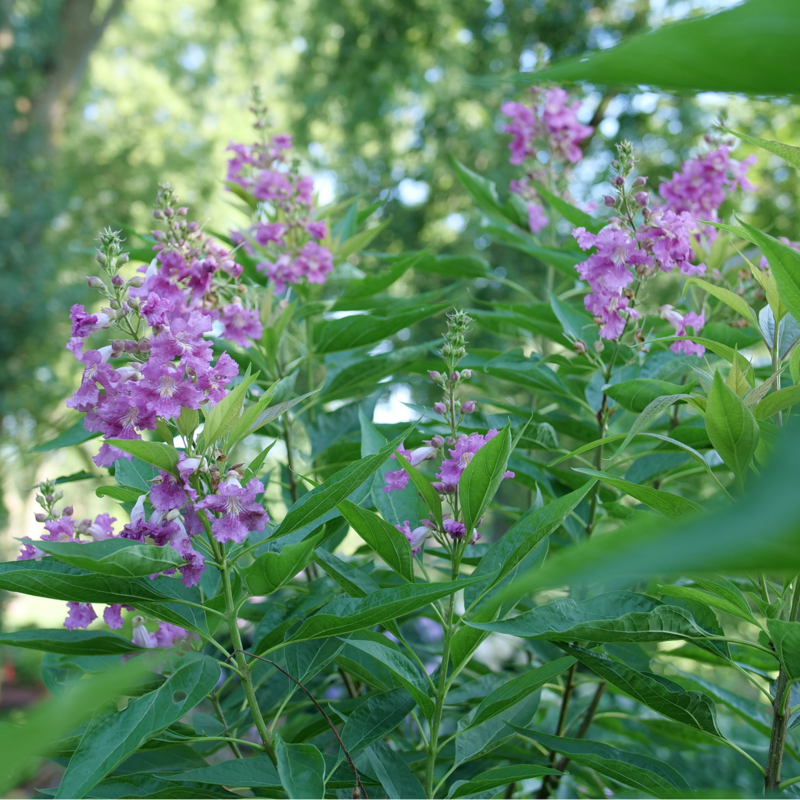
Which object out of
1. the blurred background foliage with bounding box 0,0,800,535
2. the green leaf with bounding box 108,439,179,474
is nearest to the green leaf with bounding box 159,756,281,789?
the green leaf with bounding box 108,439,179,474

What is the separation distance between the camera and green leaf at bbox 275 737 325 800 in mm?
935

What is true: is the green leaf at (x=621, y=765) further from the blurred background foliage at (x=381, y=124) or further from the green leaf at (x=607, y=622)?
the blurred background foliage at (x=381, y=124)

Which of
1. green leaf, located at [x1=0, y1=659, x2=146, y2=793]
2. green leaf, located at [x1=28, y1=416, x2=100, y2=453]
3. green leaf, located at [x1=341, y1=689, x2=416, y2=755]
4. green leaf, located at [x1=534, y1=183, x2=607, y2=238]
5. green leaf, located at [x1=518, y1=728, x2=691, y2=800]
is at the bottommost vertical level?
green leaf, located at [x1=518, y1=728, x2=691, y2=800]

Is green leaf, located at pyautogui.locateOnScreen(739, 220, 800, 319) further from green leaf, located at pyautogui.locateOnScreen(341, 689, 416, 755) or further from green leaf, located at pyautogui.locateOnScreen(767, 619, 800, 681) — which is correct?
green leaf, located at pyautogui.locateOnScreen(341, 689, 416, 755)

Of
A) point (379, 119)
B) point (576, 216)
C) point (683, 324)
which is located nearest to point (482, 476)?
point (683, 324)

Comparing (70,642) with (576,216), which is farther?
(576,216)

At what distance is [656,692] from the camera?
1.08 meters

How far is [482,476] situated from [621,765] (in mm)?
504

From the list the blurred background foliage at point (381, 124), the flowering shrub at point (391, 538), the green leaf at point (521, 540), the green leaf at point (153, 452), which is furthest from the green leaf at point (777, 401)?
the blurred background foliage at point (381, 124)

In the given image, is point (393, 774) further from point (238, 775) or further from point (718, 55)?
point (718, 55)

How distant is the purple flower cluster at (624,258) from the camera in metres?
1.42

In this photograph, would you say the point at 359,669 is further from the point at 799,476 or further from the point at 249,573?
the point at 799,476

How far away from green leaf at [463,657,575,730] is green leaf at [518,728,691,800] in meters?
0.09

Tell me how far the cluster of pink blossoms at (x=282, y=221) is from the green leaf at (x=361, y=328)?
22 cm
